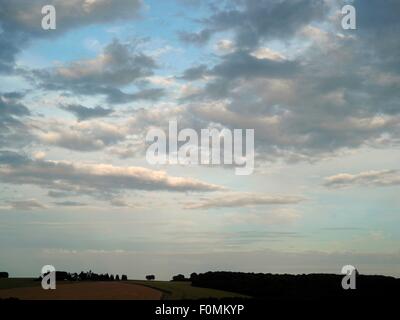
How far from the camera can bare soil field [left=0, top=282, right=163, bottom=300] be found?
70125 millimetres

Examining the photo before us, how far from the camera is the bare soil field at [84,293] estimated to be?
70.1 meters

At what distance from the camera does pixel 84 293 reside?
244 ft

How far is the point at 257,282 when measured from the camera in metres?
98.9
